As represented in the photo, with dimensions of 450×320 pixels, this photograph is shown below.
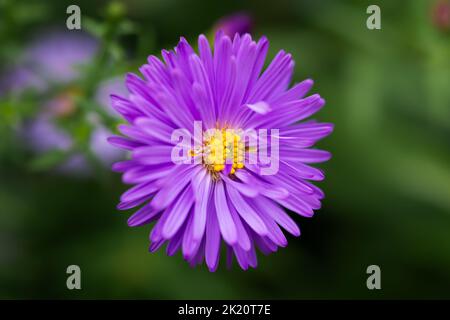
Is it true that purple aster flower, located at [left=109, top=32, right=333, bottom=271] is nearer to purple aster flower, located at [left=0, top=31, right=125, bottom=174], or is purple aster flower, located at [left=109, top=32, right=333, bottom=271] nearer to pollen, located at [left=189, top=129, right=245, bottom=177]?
pollen, located at [left=189, top=129, right=245, bottom=177]

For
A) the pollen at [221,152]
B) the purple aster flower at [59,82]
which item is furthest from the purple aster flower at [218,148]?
the purple aster flower at [59,82]

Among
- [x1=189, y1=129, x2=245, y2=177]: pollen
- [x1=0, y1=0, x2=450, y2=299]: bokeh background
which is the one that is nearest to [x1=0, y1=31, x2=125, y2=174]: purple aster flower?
[x1=0, y1=0, x2=450, y2=299]: bokeh background

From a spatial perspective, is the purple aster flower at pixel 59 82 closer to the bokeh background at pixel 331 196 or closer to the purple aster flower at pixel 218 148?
the bokeh background at pixel 331 196

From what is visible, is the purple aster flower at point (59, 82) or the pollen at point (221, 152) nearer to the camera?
the pollen at point (221, 152)

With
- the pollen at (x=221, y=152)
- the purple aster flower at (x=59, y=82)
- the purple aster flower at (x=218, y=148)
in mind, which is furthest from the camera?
the purple aster flower at (x=59, y=82)

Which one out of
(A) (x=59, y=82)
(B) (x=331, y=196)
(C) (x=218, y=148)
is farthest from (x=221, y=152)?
(B) (x=331, y=196)

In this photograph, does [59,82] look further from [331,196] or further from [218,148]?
[331,196]
